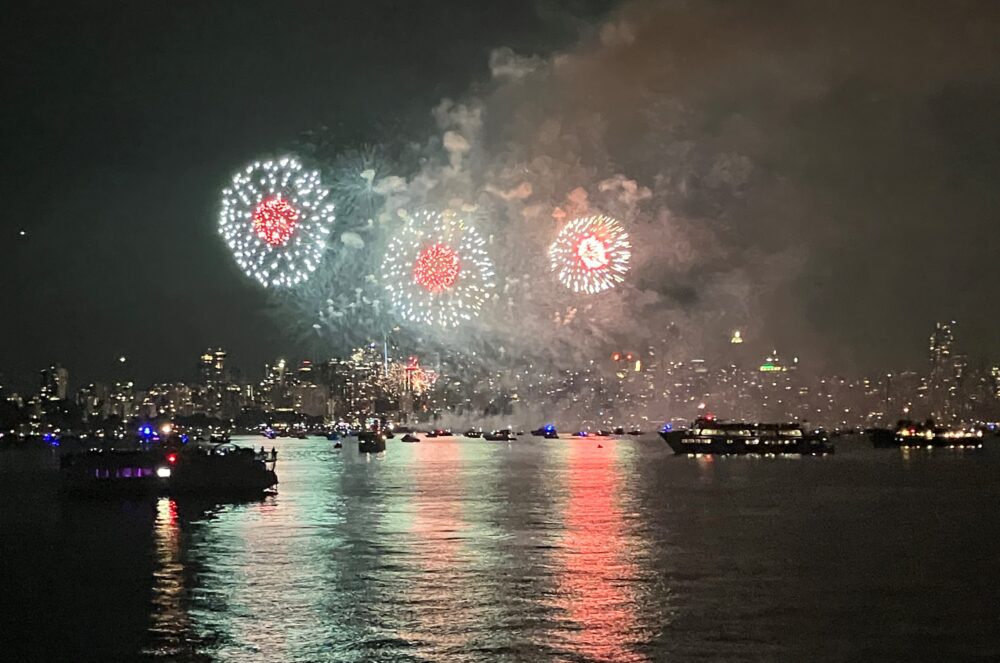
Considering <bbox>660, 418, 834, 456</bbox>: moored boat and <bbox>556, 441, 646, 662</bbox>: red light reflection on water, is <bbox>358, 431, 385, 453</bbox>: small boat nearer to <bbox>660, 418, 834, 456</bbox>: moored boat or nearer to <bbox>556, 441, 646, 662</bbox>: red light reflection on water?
<bbox>660, 418, 834, 456</bbox>: moored boat

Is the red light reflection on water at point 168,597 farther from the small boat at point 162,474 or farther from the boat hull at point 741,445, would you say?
the boat hull at point 741,445

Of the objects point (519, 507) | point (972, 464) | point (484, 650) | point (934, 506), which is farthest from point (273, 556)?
point (972, 464)

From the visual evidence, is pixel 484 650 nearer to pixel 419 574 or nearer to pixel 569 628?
pixel 569 628

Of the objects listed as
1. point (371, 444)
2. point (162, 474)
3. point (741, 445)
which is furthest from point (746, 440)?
point (162, 474)

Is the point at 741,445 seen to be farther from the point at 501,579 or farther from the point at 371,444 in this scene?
the point at 501,579

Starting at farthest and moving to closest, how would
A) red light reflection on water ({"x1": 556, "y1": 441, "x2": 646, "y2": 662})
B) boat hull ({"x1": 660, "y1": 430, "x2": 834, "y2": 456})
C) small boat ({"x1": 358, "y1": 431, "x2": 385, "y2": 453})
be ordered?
small boat ({"x1": 358, "y1": 431, "x2": 385, "y2": 453}), boat hull ({"x1": 660, "y1": 430, "x2": 834, "y2": 456}), red light reflection on water ({"x1": 556, "y1": 441, "x2": 646, "y2": 662})

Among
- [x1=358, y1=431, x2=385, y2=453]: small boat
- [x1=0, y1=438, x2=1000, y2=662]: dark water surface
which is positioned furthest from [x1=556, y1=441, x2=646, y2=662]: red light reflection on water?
[x1=358, y1=431, x2=385, y2=453]: small boat
